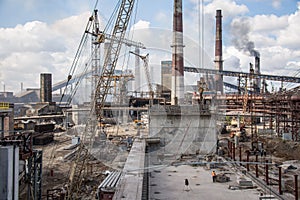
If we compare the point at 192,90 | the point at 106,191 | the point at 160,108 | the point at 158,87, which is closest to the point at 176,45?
the point at 192,90

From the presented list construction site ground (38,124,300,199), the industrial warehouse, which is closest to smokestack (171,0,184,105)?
the industrial warehouse

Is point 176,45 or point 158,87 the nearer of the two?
point 176,45

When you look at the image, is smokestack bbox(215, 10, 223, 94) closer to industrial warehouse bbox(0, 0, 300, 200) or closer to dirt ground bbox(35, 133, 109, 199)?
industrial warehouse bbox(0, 0, 300, 200)

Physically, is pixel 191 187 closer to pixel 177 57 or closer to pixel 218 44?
pixel 177 57

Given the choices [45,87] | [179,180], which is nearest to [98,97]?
[179,180]

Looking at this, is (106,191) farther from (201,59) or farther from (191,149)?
(201,59)

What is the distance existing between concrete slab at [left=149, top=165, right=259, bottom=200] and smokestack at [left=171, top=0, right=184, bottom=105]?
25.3 m

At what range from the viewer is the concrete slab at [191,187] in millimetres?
7188

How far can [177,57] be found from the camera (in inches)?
1426

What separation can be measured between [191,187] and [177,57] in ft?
96.0

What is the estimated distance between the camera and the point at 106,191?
8.38 meters

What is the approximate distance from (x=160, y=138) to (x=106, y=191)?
705 cm

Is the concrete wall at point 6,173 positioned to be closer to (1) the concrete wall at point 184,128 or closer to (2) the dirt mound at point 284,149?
(1) the concrete wall at point 184,128

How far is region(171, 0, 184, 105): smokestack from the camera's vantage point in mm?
35219
